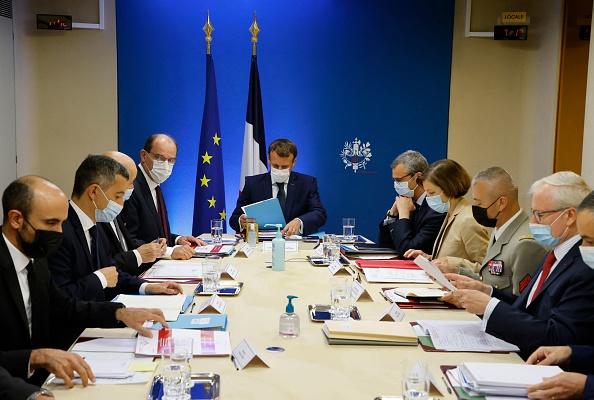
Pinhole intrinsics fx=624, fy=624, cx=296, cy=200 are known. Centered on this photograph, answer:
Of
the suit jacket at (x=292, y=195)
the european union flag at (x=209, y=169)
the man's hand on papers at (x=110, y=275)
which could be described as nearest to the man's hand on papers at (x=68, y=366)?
the man's hand on papers at (x=110, y=275)

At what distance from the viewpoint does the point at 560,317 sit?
7.46ft

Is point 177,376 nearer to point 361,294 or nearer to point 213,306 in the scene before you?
point 213,306

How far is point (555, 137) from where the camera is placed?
6.30 meters

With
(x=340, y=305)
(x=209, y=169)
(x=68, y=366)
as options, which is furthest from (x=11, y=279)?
(x=209, y=169)

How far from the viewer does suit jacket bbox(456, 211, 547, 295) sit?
3125 mm

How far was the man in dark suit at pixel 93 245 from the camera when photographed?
2922mm

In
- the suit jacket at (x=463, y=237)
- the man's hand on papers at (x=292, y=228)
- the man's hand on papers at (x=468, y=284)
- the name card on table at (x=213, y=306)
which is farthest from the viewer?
the man's hand on papers at (x=292, y=228)

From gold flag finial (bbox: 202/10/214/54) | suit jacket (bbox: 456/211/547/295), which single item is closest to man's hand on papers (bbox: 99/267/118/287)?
suit jacket (bbox: 456/211/547/295)

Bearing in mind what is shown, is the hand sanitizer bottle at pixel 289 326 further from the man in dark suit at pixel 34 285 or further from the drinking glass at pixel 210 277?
the drinking glass at pixel 210 277

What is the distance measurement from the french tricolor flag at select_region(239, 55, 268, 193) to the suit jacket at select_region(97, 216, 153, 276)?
2.47 m

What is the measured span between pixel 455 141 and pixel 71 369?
5.65 meters

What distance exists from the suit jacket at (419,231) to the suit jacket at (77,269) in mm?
1952

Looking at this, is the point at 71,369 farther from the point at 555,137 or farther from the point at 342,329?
the point at 555,137

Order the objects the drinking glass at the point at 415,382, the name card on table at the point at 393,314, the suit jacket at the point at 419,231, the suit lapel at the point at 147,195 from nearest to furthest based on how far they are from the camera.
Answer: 1. the drinking glass at the point at 415,382
2. the name card on table at the point at 393,314
3. the suit jacket at the point at 419,231
4. the suit lapel at the point at 147,195
